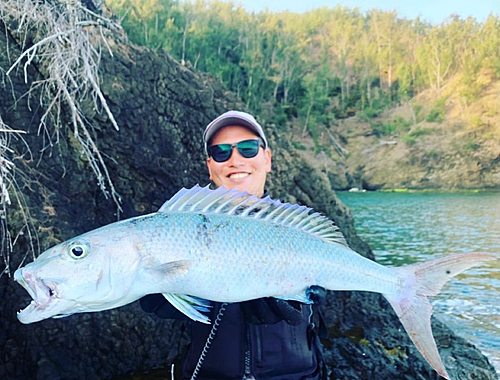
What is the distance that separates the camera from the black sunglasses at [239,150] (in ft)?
9.58

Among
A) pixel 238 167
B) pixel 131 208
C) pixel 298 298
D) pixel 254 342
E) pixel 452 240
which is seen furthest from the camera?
pixel 452 240

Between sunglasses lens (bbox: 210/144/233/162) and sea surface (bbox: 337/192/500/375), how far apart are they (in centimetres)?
637

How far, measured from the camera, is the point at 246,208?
2.28 meters

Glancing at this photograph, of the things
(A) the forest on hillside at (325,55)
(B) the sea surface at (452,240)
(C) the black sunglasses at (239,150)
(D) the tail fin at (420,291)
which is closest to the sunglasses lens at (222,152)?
(C) the black sunglasses at (239,150)

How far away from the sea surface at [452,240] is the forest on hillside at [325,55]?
2343 centimetres

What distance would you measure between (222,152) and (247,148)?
0.56ft

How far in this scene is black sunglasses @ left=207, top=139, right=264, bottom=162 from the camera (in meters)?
2.92

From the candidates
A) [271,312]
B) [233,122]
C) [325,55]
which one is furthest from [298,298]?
[325,55]

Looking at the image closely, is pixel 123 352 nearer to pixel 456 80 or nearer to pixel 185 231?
pixel 185 231

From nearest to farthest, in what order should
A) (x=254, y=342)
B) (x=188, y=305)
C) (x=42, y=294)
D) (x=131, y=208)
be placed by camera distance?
(x=42, y=294) → (x=188, y=305) → (x=254, y=342) → (x=131, y=208)

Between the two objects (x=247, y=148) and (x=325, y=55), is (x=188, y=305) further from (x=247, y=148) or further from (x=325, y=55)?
(x=325, y=55)

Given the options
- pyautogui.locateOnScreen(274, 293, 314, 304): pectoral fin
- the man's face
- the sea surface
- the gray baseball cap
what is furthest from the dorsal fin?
the sea surface

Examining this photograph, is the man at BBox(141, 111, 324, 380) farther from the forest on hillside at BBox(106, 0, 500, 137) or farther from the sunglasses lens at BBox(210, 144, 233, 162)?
the forest on hillside at BBox(106, 0, 500, 137)

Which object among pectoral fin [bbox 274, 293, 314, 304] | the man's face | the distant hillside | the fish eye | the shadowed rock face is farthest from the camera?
the distant hillside
